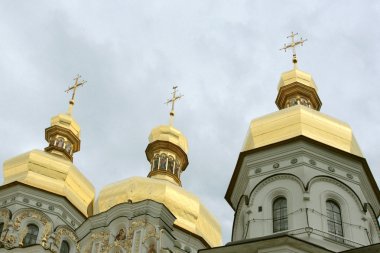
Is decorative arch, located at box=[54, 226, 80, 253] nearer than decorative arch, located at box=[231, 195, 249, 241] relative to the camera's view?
No

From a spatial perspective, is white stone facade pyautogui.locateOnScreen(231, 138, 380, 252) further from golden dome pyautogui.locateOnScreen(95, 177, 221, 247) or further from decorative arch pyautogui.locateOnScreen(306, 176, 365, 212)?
golden dome pyautogui.locateOnScreen(95, 177, 221, 247)

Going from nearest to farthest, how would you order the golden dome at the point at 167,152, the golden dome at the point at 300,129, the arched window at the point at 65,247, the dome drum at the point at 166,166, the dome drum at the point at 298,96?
the golden dome at the point at 300,129 → the dome drum at the point at 298,96 → the arched window at the point at 65,247 → the dome drum at the point at 166,166 → the golden dome at the point at 167,152

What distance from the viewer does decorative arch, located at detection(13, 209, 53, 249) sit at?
23.6 meters

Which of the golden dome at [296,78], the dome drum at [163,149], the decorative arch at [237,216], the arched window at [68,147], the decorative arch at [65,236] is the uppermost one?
the arched window at [68,147]

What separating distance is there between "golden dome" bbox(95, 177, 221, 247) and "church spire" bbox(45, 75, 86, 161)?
5.77 meters

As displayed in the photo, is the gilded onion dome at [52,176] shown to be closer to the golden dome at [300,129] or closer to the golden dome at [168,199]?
the golden dome at [168,199]

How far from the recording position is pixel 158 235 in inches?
837

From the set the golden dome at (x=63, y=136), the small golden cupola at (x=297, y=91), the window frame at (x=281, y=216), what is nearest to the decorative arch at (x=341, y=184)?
the window frame at (x=281, y=216)

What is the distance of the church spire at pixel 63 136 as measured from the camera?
29047 mm

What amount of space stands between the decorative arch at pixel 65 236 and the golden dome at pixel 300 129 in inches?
352

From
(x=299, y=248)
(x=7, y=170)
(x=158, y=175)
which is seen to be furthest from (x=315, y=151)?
(x=7, y=170)

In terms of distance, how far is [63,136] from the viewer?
2980 centimetres

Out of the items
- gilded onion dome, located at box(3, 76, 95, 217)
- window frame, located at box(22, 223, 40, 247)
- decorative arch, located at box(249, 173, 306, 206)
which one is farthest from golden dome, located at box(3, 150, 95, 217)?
decorative arch, located at box(249, 173, 306, 206)

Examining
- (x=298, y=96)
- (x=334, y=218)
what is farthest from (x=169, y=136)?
(x=334, y=218)
